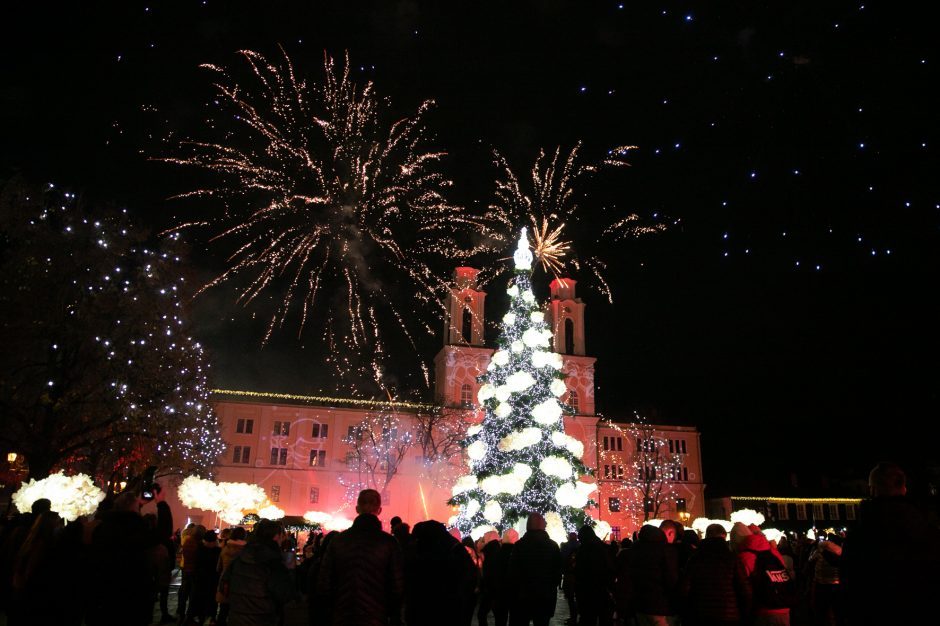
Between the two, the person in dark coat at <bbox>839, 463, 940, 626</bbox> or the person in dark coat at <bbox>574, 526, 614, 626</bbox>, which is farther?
the person in dark coat at <bbox>574, 526, 614, 626</bbox>

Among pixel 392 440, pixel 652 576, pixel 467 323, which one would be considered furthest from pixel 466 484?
pixel 467 323

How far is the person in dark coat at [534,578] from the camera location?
7.29 m

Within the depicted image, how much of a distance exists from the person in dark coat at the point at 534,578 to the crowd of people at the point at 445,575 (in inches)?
0.5

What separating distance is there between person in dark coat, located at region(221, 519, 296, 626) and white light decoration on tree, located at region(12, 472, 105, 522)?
12.2m

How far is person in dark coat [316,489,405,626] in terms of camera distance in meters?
4.74

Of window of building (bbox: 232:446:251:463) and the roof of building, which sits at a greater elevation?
Result: the roof of building

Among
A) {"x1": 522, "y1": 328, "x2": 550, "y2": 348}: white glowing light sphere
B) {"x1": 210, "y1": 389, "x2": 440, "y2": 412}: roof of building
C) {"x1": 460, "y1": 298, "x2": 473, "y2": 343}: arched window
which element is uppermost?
{"x1": 460, "y1": 298, "x2": 473, "y2": 343}: arched window

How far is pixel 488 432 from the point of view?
1983 cm

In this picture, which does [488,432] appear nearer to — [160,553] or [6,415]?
[160,553]

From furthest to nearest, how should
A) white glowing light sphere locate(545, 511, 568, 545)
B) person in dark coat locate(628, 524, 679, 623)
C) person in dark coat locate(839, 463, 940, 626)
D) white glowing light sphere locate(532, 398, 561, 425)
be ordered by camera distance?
white glowing light sphere locate(532, 398, 561, 425) → white glowing light sphere locate(545, 511, 568, 545) → person in dark coat locate(628, 524, 679, 623) → person in dark coat locate(839, 463, 940, 626)

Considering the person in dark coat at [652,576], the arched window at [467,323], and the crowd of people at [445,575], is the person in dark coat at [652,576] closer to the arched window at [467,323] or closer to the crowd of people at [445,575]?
the crowd of people at [445,575]

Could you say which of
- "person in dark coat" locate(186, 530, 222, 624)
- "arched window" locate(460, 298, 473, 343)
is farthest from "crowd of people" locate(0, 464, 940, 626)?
"arched window" locate(460, 298, 473, 343)

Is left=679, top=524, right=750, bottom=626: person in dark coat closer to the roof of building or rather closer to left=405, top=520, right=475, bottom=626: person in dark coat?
left=405, top=520, right=475, bottom=626: person in dark coat

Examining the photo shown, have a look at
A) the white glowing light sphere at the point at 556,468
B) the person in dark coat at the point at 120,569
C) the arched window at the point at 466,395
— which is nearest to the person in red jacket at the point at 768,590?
the person in dark coat at the point at 120,569
